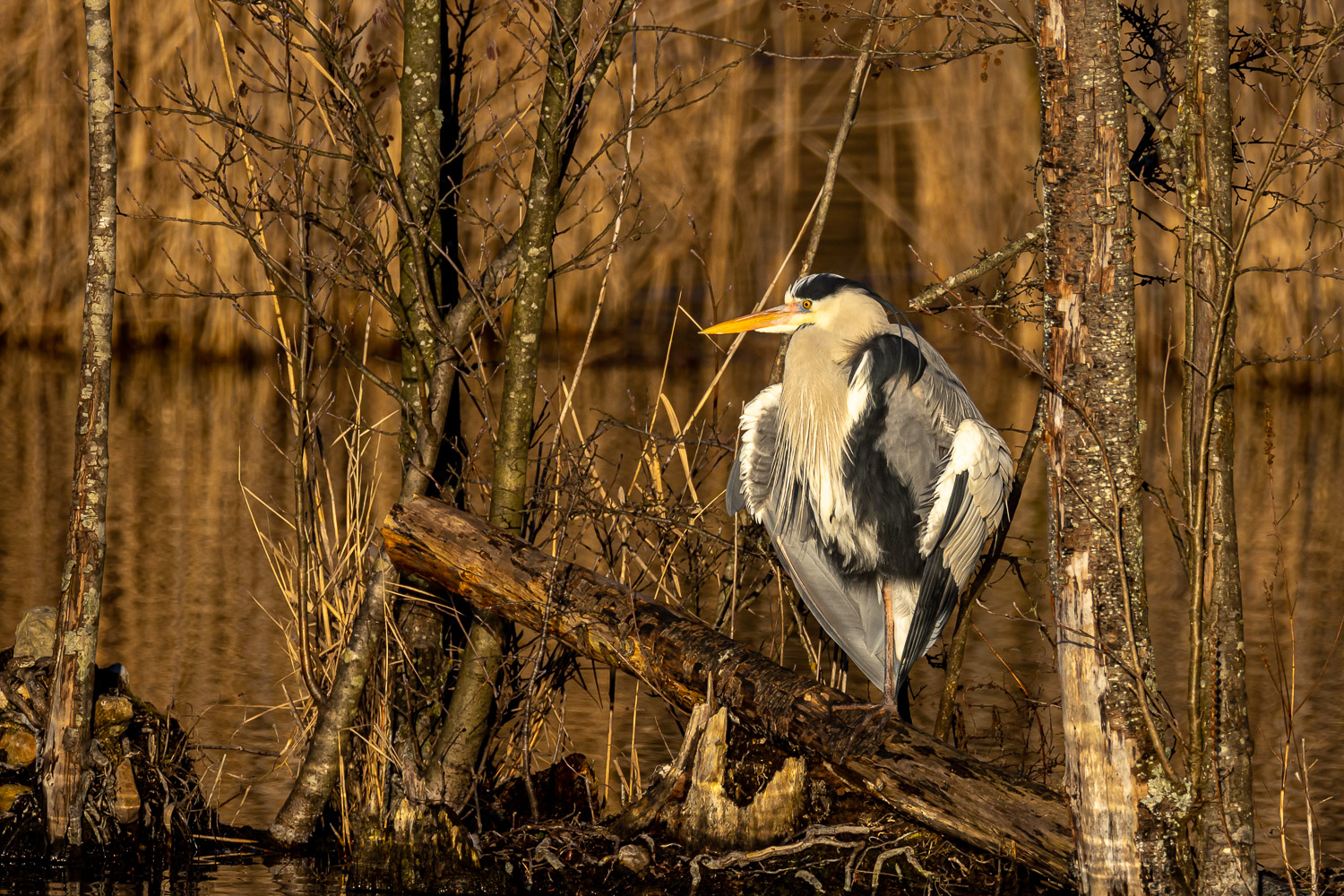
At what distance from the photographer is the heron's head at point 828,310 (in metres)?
4.23

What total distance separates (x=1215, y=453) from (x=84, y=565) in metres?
2.65

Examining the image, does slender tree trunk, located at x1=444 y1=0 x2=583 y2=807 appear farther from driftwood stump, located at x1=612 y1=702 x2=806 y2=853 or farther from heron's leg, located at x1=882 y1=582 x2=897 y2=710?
heron's leg, located at x1=882 y1=582 x2=897 y2=710

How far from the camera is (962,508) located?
404cm

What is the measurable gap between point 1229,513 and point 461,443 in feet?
7.20

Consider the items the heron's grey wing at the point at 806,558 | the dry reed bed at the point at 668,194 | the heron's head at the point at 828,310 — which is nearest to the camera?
the heron's head at the point at 828,310

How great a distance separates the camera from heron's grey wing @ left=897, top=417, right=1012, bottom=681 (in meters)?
3.96

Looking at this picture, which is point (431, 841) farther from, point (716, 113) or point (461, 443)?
point (716, 113)

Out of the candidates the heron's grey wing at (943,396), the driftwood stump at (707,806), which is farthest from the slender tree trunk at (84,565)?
the heron's grey wing at (943,396)

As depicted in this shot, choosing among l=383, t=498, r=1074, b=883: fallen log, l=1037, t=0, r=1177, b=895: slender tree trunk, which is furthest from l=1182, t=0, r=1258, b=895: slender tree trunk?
l=383, t=498, r=1074, b=883: fallen log

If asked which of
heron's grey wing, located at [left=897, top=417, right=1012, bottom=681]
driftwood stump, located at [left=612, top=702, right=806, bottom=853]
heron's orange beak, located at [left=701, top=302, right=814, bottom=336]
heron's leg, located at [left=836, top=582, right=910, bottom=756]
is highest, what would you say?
heron's orange beak, located at [left=701, top=302, right=814, bottom=336]

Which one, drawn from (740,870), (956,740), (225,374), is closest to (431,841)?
(740,870)

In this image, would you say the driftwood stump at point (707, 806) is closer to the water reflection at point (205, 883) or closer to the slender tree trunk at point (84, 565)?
the water reflection at point (205, 883)

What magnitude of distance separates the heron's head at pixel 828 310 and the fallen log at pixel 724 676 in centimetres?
77

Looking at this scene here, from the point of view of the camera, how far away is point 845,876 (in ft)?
13.1
